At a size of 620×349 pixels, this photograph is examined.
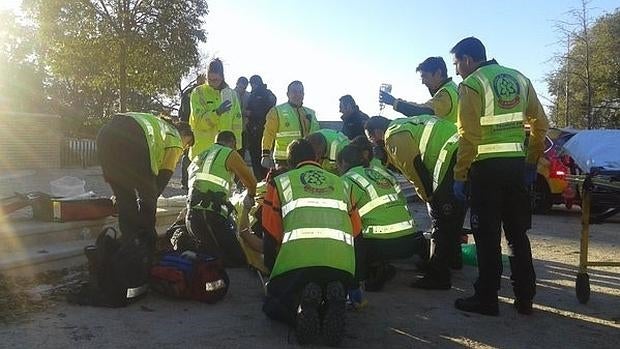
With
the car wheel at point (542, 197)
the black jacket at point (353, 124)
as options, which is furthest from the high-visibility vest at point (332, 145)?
the car wheel at point (542, 197)

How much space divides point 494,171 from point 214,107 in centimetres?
451

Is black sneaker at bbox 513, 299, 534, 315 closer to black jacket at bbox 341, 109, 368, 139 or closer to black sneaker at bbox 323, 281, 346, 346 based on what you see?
black sneaker at bbox 323, 281, 346, 346

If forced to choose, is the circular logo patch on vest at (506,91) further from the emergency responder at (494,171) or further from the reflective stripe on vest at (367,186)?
the reflective stripe on vest at (367,186)

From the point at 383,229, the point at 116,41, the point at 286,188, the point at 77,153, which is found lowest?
the point at 383,229

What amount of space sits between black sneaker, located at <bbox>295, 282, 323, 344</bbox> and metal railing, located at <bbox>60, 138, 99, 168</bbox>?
22.4m

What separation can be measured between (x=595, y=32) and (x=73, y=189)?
96.5 ft

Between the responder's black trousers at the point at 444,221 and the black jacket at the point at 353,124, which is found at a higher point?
the black jacket at the point at 353,124

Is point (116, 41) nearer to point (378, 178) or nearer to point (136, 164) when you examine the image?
point (136, 164)

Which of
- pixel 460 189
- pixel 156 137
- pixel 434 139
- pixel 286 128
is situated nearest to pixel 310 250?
pixel 460 189

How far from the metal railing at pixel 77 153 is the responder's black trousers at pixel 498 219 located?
2199cm

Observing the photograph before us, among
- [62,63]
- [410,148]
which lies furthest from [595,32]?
[410,148]

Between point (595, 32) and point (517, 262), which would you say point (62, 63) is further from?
point (595, 32)

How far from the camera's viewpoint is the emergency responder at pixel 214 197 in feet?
21.5

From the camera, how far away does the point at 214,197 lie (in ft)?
21.5
